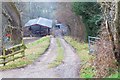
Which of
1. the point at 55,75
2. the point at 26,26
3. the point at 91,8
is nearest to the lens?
the point at 55,75

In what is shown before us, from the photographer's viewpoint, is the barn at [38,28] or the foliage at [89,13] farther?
the barn at [38,28]

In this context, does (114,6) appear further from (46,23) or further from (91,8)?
(46,23)

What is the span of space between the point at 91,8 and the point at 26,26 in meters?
39.7

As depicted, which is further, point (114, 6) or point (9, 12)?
point (9, 12)

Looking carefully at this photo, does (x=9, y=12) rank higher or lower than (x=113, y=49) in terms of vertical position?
higher

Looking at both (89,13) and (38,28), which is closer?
(89,13)

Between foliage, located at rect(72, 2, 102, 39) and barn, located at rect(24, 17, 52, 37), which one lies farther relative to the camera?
barn, located at rect(24, 17, 52, 37)

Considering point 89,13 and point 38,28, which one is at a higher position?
point 89,13

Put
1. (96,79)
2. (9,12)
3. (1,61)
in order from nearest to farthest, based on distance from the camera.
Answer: (96,79) → (1,61) → (9,12)

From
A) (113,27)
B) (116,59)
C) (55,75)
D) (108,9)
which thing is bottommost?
(55,75)

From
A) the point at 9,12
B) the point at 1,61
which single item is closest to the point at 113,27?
the point at 1,61

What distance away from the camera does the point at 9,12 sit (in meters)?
21.7

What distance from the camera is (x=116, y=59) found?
9.92 meters

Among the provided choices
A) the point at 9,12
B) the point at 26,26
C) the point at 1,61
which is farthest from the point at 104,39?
the point at 26,26
